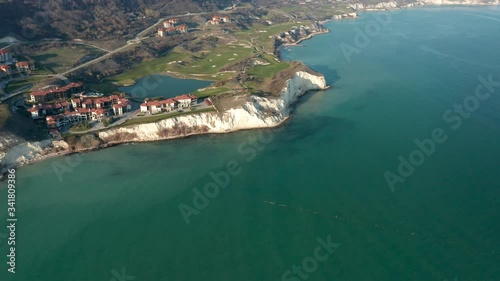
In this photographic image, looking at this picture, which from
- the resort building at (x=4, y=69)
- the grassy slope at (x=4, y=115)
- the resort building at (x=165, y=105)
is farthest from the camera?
the resort building at (x=4, y=69)

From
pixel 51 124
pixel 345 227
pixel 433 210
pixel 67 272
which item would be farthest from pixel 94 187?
pixel 433 210

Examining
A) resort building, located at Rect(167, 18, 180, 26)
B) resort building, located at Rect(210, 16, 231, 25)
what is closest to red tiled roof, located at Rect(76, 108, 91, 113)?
resort building, located at Rect(167, 18, 180, 26)

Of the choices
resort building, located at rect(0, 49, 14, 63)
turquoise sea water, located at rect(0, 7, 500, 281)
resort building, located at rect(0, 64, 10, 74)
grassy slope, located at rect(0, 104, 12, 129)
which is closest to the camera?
turquoise sea water, located at rect(0, 7, 500, 281)

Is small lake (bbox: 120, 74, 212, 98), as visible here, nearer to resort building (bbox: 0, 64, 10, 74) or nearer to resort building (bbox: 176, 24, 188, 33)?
resort building (bbox: 0, 64, 10, 74)

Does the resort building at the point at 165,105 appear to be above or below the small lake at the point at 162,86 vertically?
above

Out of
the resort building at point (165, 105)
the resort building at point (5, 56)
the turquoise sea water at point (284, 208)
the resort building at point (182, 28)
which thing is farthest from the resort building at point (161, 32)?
the turquoise sea water at point (284, 208)

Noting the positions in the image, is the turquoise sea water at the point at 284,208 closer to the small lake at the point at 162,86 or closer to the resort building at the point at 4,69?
the small lake at the point at 162,86
